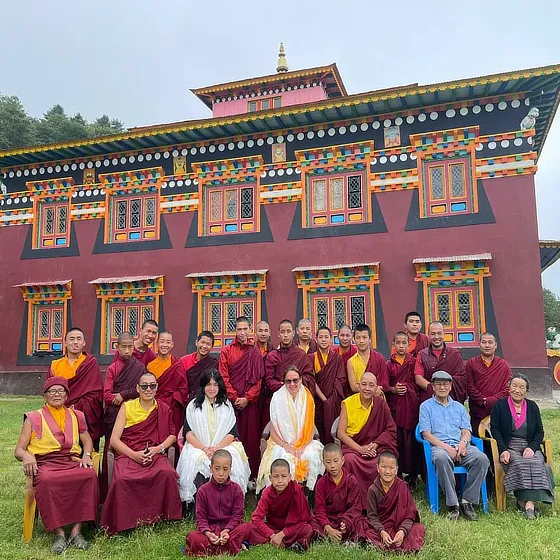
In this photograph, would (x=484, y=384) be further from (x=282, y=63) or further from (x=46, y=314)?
(x=282, y=63)

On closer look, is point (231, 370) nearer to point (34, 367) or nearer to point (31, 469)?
point (31, 469)

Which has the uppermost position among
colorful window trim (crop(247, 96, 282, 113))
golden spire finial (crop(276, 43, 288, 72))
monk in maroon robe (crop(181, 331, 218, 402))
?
golden spire finial (crop(276, 43, 288, 72))

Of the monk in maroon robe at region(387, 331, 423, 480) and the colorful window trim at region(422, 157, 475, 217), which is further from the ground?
the colorful window trim at region(422, 157, 475, 217)

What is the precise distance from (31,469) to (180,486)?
3.61 ft

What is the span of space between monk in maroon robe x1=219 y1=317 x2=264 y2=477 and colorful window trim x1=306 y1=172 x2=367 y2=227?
697cm

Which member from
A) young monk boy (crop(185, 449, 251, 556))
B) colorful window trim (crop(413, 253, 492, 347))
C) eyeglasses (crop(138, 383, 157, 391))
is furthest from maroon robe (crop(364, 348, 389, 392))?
colorful window trim (crop(413, 253, 492, 347))

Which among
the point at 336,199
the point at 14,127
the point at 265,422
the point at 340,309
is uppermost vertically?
the point at 14,127

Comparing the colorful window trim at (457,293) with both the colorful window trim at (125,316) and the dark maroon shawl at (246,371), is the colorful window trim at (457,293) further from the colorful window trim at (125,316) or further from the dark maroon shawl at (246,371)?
the dark maroon shawl at (246,371)

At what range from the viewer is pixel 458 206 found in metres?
11.3

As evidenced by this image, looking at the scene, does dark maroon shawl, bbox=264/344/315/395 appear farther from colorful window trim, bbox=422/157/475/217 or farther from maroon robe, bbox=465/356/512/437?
colorful window trim, bbox=422/157/475/217

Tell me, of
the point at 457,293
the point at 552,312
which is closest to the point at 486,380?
the point at 457,293

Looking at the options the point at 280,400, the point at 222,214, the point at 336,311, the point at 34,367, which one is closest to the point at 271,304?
the point at 336,311

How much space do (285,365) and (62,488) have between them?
7.28ft

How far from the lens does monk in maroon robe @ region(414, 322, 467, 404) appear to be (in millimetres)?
5297
